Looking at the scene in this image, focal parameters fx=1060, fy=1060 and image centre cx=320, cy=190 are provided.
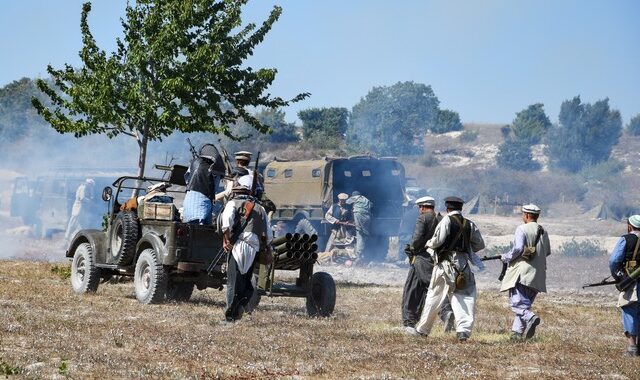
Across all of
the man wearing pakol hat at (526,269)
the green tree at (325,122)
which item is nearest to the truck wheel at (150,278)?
the man wearing pakol hat at (526,269)

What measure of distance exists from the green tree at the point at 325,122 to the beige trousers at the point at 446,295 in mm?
44886

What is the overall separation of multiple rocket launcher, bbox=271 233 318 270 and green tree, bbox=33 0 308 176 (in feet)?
17.9

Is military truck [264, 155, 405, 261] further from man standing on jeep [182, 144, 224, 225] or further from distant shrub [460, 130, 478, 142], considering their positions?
distant shrub [460, 130, 478, 142]

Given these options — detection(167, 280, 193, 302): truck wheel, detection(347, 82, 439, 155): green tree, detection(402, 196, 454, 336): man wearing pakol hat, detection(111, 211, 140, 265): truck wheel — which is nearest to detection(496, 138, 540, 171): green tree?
detection(347, 82, 439, 155): green tree

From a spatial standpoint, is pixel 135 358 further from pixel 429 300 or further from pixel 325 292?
pixel 325 292

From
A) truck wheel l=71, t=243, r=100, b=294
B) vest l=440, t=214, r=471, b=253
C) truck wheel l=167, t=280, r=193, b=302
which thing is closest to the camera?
vest l=440, t=214, r=471, b=253

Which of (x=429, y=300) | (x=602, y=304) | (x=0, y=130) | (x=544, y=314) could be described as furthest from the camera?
(x=0, y=130)

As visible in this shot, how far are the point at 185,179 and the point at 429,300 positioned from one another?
4.25m

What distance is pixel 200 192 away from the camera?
13875mm

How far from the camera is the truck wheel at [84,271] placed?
15.2 m

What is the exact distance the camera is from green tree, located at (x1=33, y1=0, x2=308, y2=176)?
60.1 ft

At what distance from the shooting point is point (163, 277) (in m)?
13.7

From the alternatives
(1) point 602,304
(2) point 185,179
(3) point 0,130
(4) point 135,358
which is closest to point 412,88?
(3) point 0,130

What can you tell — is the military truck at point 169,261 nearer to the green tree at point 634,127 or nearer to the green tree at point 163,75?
the green tree at point 163,75
